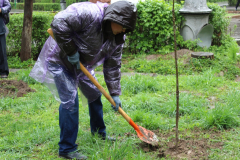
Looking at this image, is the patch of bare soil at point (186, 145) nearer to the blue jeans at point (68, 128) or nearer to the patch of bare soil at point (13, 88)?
the blue jeans at point (68, 128)

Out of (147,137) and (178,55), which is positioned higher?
(147,137)

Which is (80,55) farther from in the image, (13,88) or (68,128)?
(13,88)

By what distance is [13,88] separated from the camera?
507cm

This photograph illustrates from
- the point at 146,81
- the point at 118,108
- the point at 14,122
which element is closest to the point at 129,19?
the point at 118,108

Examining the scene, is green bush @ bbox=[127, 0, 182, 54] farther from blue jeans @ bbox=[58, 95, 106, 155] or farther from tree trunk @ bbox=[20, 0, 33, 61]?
blue jeans @ bbox=[58, 95, 106, 155]

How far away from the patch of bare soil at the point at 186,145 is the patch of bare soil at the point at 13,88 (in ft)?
9.08

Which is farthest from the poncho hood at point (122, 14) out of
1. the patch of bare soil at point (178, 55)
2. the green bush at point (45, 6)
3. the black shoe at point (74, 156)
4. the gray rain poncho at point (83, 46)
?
the green bush at point (45, 6)

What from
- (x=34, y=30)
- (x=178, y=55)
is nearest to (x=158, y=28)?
(x=178, y=55)

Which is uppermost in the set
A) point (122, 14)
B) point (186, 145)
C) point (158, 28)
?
point (122, 14)

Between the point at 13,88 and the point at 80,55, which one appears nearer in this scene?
the point at 80,55

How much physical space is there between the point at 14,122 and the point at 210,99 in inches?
122

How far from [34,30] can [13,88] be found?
9.95 feet

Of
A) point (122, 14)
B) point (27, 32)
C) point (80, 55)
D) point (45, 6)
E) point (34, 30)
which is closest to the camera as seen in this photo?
point (122, 14)

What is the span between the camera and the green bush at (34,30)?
758 cm
